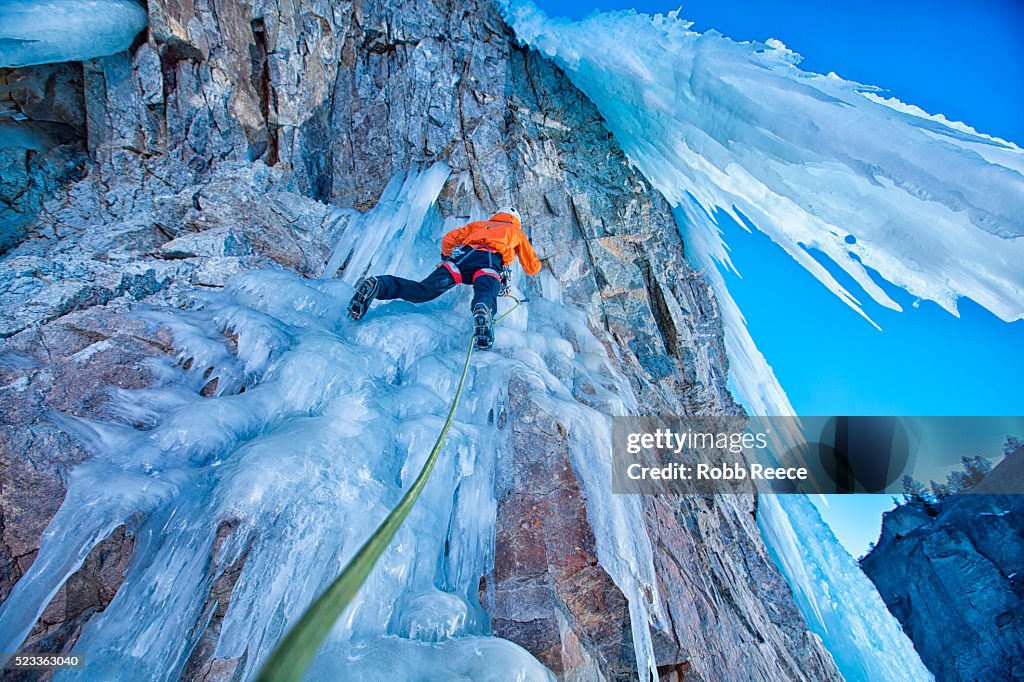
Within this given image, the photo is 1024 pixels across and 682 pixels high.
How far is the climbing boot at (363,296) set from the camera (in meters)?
3.38

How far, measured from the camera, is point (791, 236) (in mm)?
4348

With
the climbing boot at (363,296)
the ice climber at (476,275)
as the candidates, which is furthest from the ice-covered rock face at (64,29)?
the climbing boot at (363,296)

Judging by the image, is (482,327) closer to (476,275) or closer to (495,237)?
(476,275)

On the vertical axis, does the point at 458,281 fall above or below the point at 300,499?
above

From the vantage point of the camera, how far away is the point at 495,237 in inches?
159

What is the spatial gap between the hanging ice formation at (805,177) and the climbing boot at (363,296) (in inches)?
143

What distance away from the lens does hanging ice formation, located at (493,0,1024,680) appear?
2799mm

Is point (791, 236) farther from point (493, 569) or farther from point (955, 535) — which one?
point (955, 535)

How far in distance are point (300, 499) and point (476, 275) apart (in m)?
2.39

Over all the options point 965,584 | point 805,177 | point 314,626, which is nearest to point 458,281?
point 805,177

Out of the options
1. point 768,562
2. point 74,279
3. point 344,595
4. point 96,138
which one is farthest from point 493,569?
point 96,138

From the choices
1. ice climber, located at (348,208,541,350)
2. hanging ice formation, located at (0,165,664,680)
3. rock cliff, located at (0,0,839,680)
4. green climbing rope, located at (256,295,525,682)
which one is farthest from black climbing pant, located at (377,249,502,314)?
green climbing rope, located at (256,295,525,682)

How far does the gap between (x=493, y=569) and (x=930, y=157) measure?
3.72m

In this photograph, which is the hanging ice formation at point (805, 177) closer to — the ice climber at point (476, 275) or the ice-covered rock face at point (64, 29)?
the ice climber at point (476, 275)
